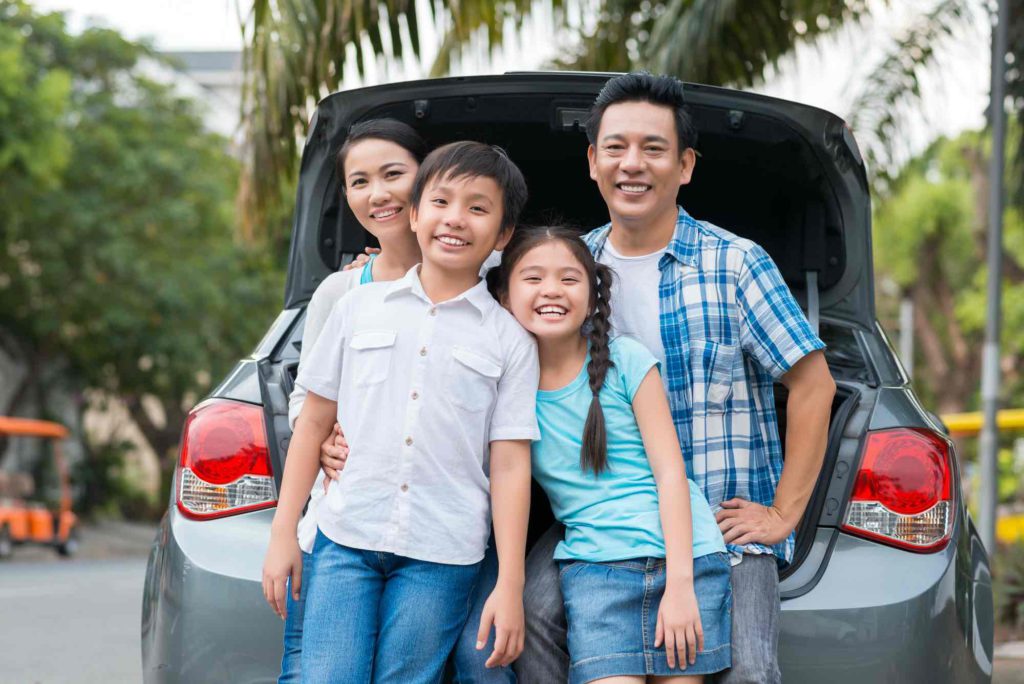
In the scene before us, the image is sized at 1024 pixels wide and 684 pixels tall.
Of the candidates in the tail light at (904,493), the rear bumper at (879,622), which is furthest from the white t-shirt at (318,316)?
the tail light at (904,493)

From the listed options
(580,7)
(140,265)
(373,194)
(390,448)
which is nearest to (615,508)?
(390,448)

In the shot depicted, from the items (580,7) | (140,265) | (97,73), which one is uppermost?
(97,73)

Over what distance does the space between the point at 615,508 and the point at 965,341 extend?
28.0m

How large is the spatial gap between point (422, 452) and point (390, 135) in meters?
0.82

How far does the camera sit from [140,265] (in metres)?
21.9

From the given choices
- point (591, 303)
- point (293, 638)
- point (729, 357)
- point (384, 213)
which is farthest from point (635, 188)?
point (293, 638)

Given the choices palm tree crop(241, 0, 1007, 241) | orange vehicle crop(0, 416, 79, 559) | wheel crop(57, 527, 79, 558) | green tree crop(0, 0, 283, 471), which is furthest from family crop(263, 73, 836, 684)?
wheel crop(57, 527, 79, 558)

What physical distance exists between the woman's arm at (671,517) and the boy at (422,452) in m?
0.23

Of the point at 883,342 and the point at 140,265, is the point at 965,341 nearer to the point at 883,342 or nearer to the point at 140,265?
the point at 140,265

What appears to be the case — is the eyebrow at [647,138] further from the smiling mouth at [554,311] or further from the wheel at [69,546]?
the wheel at [69,546]

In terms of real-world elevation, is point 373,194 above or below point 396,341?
above

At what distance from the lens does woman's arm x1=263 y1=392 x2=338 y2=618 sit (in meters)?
2.58

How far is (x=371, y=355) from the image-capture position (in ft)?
8.42

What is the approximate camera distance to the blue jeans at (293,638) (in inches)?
99.7
